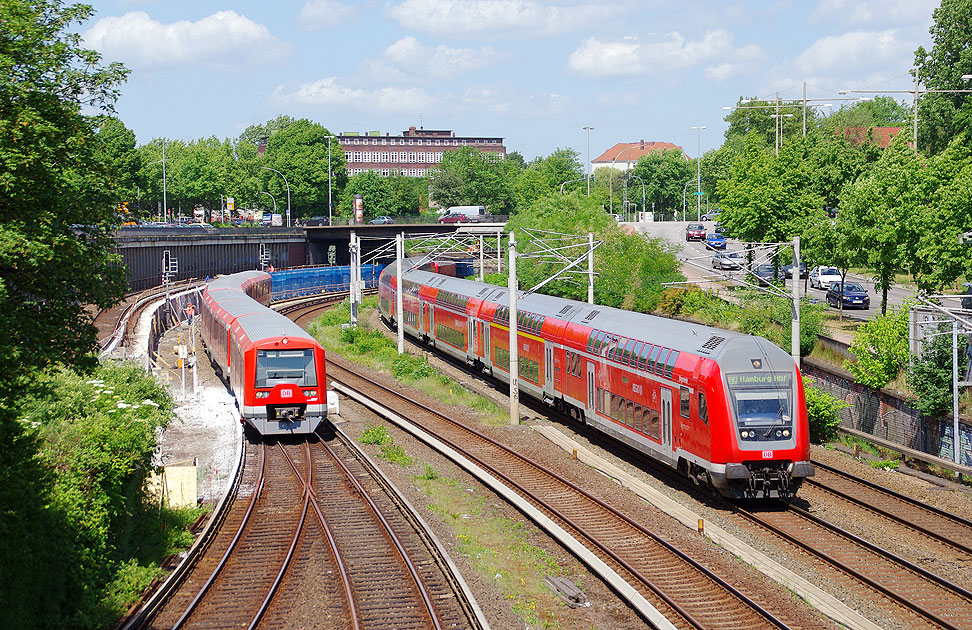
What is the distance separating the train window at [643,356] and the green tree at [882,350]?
32.5 feet

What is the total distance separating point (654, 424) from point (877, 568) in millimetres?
7149

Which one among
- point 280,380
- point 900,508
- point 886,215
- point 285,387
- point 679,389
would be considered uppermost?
point 886,215

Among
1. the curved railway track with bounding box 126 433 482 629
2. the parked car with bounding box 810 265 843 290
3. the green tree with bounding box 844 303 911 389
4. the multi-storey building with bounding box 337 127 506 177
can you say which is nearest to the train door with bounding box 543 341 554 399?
the curved railway track with bounding box 126 433 482 629

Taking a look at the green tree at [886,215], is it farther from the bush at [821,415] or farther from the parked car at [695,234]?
the parked car at [695,234]

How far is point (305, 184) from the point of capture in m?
118

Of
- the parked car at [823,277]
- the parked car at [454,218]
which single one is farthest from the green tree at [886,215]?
the parked car at [454,218]

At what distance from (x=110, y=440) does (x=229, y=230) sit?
73453 mm

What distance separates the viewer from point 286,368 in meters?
27.7

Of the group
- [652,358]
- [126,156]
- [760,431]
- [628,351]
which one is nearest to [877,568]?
[760,431]

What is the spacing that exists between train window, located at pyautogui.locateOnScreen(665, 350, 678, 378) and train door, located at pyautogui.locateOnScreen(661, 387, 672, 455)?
394mm

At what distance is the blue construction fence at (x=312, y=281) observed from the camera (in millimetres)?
82375

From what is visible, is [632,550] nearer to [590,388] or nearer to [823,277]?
[590,388]

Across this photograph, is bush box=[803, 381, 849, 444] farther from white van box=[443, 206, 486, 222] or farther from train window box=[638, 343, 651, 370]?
white van box=[443, 206, 486, 222]

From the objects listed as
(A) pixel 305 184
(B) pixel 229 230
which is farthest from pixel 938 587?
(A) pixel 305 184
